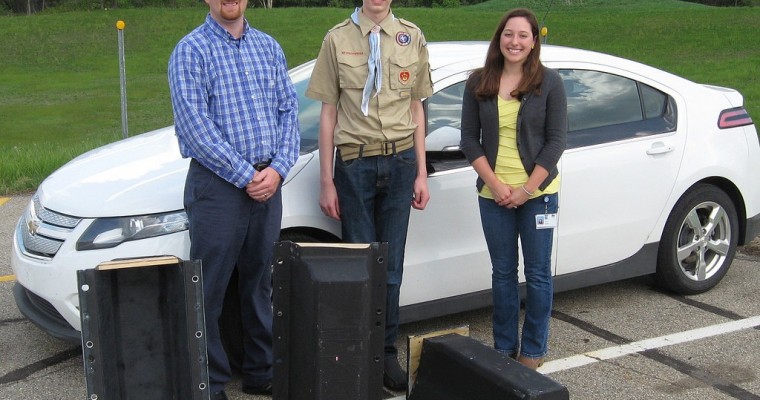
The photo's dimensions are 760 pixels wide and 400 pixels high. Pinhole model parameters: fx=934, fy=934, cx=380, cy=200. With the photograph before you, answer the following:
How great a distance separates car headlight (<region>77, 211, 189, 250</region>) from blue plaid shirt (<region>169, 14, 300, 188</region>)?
42 cm

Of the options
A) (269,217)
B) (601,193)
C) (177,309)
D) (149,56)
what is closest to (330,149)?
(269,217)

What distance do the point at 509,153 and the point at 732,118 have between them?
2.07m

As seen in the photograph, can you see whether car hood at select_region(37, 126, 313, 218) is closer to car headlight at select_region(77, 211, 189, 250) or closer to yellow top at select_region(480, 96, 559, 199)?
car headlight at select_region(77, 211, 189, 250)

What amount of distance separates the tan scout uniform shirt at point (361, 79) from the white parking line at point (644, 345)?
1.53 m

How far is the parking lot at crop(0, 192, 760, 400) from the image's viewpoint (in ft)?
14.7

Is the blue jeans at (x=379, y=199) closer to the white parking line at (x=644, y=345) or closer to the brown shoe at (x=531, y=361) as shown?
the brown shoe at (x=531, y=361)

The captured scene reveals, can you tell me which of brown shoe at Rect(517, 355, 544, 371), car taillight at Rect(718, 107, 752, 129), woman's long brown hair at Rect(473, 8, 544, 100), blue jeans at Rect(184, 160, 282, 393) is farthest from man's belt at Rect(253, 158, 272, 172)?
car taillight at Rect(718, 107, 752, 129)

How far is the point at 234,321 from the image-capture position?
438 centimetres

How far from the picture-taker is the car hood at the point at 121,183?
13.7 feet

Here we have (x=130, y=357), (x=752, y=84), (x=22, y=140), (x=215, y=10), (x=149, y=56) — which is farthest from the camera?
(x=149, y=56)

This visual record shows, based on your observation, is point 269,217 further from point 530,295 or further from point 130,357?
point 530,295

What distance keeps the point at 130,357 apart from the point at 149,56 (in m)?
31.0

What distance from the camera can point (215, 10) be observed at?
3.79 m

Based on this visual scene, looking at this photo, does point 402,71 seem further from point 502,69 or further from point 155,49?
point 155,49
